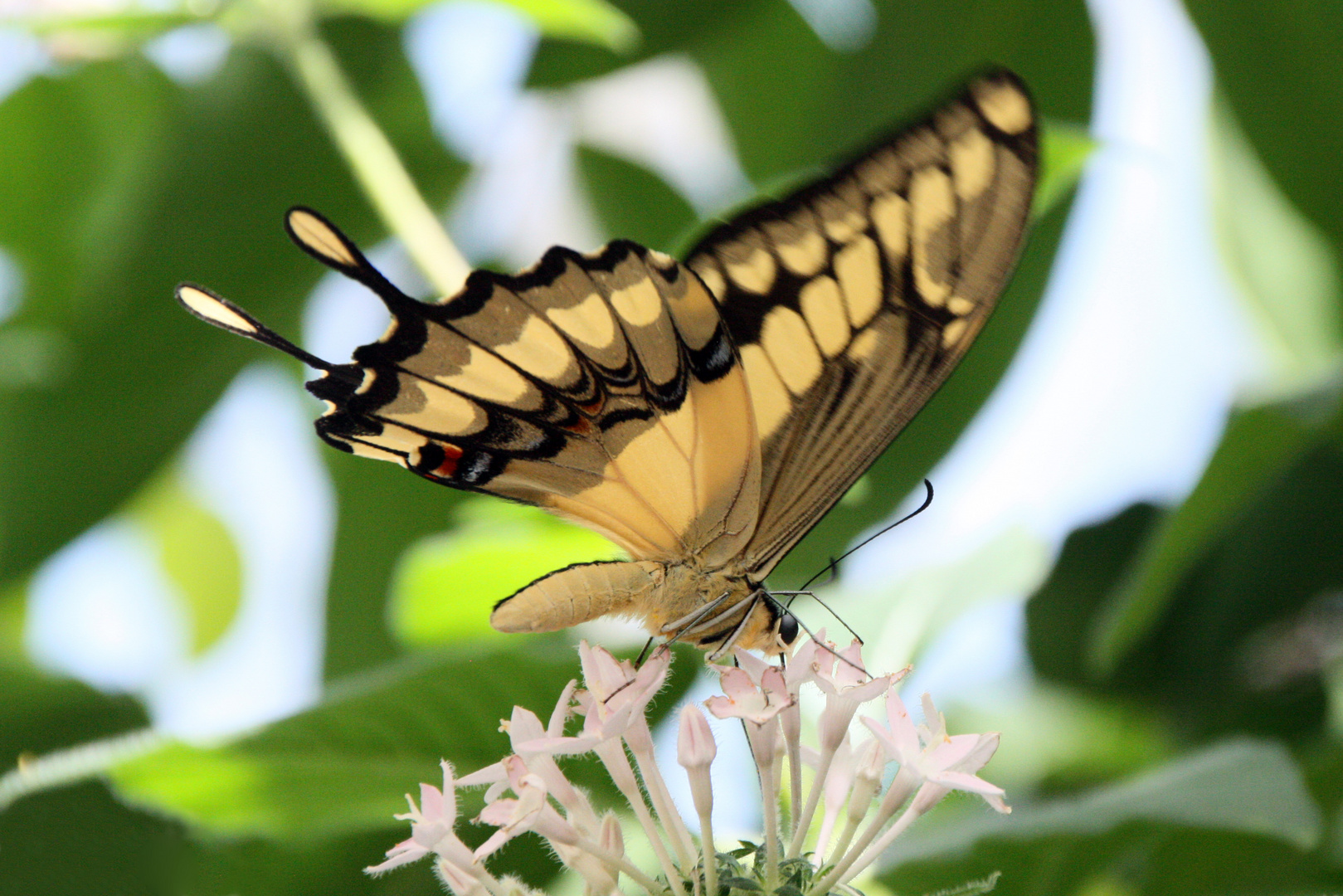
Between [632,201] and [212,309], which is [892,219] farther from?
[632,201]

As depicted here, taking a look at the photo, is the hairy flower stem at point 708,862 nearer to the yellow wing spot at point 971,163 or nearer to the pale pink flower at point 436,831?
the pale pink flower at point 436,831

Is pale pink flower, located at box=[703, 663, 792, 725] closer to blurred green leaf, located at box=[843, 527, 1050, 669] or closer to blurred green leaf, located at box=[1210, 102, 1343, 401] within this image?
blurred green leaf, located at box=[843, 527, 1050, 669]

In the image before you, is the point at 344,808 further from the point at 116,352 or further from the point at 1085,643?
the point at 1085,643

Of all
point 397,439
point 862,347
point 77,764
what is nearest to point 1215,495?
point 862,347

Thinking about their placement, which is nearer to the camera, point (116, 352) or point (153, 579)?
point (116, 352)

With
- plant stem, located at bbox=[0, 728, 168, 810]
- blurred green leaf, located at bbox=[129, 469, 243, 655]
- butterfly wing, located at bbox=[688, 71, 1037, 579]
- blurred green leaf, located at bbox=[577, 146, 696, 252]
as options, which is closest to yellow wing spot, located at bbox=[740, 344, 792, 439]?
butterfly wing, located at bbox=[688, 71, 1037, 579]

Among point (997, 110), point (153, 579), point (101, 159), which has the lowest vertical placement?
point (997, 110)

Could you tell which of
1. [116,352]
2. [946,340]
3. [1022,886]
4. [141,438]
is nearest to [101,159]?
[116,352]
